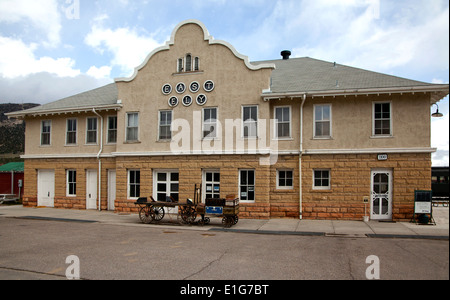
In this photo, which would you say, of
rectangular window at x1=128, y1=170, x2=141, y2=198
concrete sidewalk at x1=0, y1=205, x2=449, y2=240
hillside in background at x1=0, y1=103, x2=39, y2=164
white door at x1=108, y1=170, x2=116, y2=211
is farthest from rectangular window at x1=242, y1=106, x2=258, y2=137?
hillside in background at x1=0, y1=103, x2=39, y2=164

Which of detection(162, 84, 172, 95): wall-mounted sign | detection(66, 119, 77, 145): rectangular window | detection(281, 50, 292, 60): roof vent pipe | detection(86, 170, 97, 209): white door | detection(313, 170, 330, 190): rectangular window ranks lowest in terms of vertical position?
detection(86, 170, 97, 209): white door

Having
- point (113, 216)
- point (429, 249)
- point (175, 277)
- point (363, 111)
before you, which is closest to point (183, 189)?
point (113, 216)

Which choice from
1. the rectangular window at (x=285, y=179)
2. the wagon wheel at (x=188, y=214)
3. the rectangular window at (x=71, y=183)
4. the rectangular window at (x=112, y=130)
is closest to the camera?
the wagon wheel at (x=188, y=214)

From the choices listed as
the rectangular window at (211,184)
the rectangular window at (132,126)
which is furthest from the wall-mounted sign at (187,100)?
the rectangular window at (211,184)

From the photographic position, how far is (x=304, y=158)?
680 inches

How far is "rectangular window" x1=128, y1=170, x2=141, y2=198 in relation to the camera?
1981 cm

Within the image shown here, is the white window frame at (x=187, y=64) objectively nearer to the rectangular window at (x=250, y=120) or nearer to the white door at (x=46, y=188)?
the rectangular window at (x=250, y=120)

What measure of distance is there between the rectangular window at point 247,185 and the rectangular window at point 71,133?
35.8 feet

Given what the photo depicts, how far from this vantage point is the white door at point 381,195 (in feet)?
54.1

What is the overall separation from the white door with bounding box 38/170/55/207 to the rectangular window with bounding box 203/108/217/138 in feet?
35.5

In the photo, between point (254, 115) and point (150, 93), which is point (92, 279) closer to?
point (254, 115)

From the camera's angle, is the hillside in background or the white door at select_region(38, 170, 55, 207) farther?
the hillside in background

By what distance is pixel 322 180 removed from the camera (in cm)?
1727

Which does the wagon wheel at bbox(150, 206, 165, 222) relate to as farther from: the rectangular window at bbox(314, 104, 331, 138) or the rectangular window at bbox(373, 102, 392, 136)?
the rectangular window at bbox(373, 102, 392, 136)
